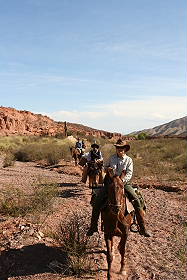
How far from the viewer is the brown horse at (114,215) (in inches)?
241

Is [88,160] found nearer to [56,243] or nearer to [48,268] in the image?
[56,243]

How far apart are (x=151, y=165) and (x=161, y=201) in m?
11.1

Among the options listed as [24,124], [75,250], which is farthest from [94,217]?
[24,124]

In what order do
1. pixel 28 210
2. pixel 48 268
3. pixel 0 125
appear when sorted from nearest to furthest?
1. pixel 48 268
2. pixel 28 210
3. pixel 0 125

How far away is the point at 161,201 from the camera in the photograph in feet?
44.4

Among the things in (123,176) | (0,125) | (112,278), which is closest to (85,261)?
(112,278)

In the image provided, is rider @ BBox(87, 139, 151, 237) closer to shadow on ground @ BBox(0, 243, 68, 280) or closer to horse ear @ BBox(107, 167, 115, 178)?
horse ear @ BBox(107, 167, 115, 178)

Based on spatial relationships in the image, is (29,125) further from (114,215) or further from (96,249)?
(114,215)

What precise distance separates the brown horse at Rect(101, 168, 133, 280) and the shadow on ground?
1046 millimetres

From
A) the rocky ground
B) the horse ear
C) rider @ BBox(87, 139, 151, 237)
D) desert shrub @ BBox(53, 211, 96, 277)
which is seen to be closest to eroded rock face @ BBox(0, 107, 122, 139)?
the rocky ground

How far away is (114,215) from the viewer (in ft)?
21.3

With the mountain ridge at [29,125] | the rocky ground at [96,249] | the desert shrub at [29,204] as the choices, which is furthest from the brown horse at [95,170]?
the mountain ridge at [29,125]

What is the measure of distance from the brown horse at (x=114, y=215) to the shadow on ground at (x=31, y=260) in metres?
1.05

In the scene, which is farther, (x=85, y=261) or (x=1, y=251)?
(x=1, y=251)
